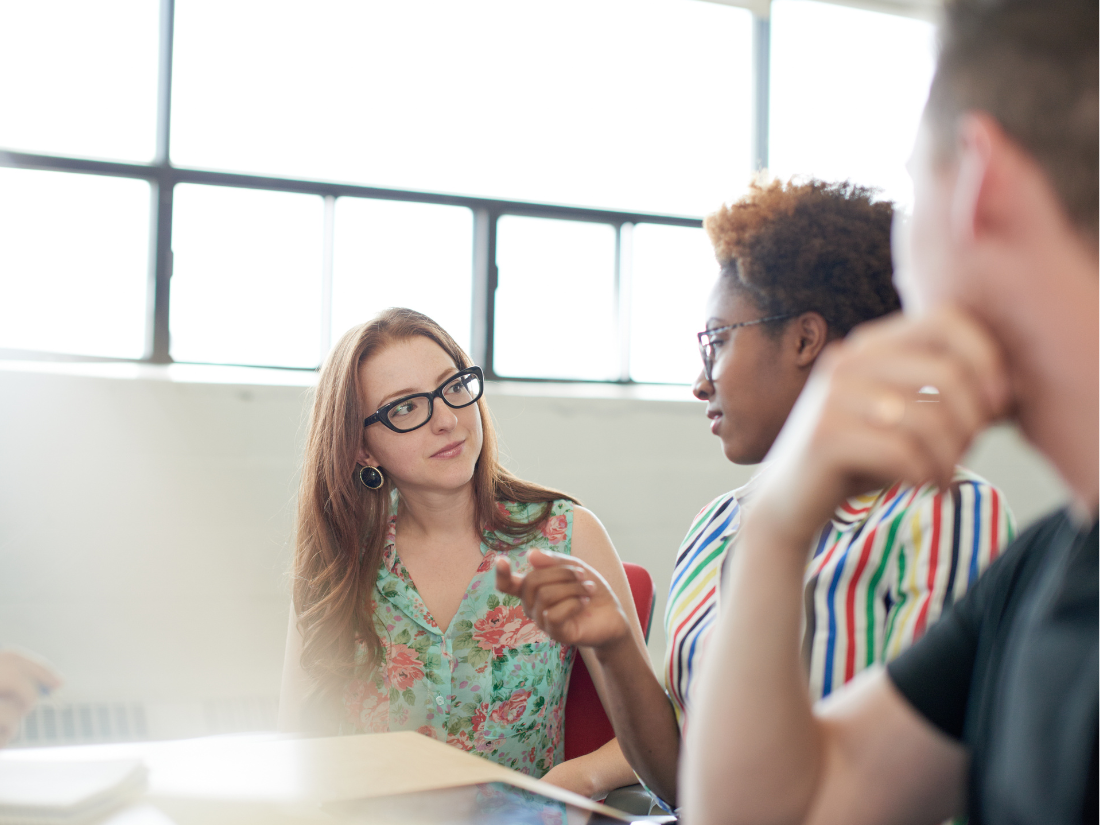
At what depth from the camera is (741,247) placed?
4.56ft

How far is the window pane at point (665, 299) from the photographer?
3809 mm

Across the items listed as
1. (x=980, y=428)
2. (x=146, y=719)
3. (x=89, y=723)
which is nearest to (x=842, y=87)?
(x=146, y=719)

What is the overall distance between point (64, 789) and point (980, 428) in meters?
0.99

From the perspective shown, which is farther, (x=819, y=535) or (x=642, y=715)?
(x=642, y=715)

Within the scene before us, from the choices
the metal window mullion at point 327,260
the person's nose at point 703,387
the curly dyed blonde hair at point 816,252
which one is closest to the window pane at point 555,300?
the metal window mullion at point 327,260

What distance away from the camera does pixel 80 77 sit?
3.13 metres

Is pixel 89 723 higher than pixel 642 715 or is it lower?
lower

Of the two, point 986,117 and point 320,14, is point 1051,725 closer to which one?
point 986,117

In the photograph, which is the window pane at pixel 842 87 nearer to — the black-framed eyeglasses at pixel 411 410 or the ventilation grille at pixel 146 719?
the black-framed eyeglasses at pixel 411 410

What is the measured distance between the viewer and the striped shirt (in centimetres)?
103

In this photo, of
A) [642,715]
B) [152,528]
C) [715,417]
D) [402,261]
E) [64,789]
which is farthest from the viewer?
[402,261]

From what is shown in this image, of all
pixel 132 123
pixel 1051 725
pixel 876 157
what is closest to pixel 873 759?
pixel 1051 725

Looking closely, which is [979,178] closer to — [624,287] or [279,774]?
[279,774]

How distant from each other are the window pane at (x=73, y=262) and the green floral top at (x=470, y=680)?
1.97m
